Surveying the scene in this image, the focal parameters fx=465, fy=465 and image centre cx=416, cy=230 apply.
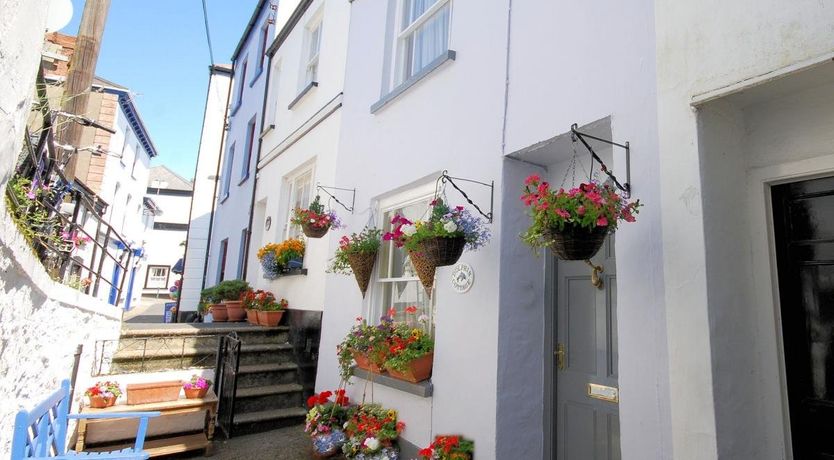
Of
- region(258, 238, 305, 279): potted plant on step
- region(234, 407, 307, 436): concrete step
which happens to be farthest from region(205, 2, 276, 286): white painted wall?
region(234, 407, 307, 436): concrete step

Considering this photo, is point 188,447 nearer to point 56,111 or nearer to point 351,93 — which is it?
point 56,111

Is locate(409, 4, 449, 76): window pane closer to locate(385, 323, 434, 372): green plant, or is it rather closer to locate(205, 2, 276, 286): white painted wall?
locate(385, 323, 434, 372): green plant

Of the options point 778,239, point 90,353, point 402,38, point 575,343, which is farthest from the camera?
point 402,38

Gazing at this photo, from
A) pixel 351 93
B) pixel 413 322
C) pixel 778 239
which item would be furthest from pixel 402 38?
pixel 778 239

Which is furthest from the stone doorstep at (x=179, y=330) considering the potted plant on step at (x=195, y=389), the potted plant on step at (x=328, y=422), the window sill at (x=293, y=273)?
the potted plant on step at (x=328, y=422)

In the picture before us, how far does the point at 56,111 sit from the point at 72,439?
3351mm

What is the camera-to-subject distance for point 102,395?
5.04 metres

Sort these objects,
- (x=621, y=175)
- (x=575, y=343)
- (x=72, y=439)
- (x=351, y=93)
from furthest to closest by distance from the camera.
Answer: (x=351, y=93)
(x=72, y=439)
(x=575, y=343)
(x=621, y=175)

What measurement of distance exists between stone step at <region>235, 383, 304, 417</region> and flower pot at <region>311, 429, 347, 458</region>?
5.21ft

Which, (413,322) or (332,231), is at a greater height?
(332,231)

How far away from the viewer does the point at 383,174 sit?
18.4 feet

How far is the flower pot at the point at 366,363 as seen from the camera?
4770 millimetres

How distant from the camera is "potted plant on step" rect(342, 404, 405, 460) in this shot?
4391 millimetres

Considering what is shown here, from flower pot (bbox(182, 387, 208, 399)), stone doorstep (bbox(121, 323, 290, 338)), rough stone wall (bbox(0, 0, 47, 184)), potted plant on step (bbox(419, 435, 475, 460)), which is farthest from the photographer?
stone doorstep (bbox(121, 323, 290, 338))
